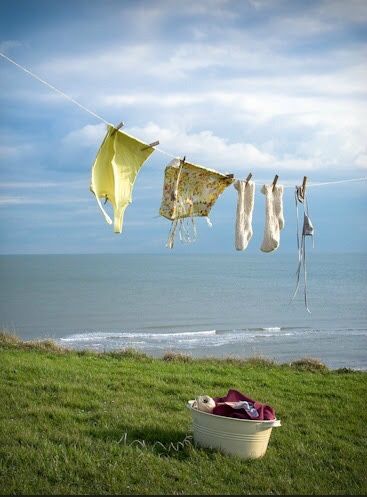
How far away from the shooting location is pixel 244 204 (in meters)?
8.05

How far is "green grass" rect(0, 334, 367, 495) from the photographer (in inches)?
232

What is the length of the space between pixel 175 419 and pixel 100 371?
3.38 m

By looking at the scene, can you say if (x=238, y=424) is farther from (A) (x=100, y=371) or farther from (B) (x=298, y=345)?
(B) (x=298, y=345)

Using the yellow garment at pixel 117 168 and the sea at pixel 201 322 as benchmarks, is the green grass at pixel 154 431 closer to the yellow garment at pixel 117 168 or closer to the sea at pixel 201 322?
the yellow garment at pixel 117 168

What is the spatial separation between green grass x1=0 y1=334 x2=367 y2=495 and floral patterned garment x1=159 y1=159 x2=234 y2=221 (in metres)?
2.50

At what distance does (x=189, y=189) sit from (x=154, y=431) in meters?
2.85

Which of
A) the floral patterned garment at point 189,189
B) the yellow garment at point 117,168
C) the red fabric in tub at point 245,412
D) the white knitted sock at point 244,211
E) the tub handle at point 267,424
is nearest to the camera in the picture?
the tub handle at point 267,424

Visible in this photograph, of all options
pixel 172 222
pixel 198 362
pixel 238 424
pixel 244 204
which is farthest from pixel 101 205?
pixel 198 362

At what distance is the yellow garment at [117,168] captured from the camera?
690cm

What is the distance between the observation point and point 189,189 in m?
7.93

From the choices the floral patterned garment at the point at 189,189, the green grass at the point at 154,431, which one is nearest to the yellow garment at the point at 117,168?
the floral patterned garment at the point at 189,189

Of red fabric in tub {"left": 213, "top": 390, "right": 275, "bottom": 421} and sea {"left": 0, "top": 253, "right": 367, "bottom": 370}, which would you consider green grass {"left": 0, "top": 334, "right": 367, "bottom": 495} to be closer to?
red fabric in tub {"left": 213, "top": 390, "right": 275, "bottom": 421}

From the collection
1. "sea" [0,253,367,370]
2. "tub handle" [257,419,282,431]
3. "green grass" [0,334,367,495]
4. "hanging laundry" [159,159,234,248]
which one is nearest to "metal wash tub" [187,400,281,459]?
"tub handle" [257,419,282,431]

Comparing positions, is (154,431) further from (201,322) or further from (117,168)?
(201,322)
